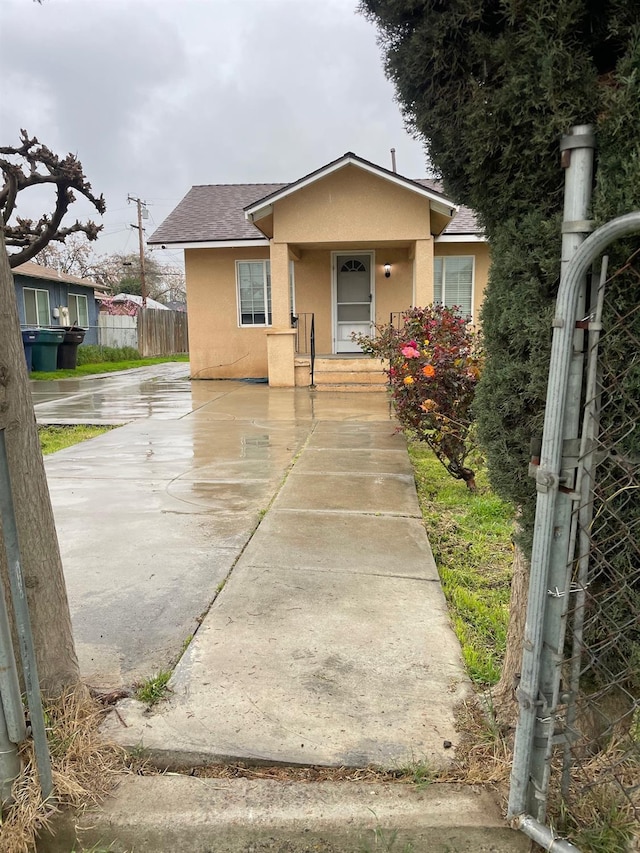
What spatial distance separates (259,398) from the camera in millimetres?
11672

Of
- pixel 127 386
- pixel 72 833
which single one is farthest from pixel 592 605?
pixel 127 386

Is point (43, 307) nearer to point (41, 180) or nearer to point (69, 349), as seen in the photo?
point (69, 349)

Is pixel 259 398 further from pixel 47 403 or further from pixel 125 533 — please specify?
pixel 125 533

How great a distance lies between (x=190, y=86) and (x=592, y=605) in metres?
30.4

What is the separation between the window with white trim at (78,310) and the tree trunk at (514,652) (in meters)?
25.7

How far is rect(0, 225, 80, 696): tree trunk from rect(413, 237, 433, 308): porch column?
12084mm

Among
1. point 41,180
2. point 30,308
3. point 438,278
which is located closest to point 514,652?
point 41,180

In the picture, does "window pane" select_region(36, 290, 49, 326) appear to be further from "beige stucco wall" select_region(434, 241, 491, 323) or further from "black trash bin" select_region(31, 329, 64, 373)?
"beige stucco wall" select_region(434, 241, 491, 323)

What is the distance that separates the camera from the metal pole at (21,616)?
167 centimetres

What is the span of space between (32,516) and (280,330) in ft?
37.5

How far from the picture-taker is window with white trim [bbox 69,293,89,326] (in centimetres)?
2514

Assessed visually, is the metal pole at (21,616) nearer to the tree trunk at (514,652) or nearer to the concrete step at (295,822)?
the concrete step at (295,822)

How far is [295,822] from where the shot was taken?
171 cm

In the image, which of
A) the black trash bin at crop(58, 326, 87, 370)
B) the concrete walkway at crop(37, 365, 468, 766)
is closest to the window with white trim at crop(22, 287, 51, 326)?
the black trash bin at crop(58, 326, 87, 370)
